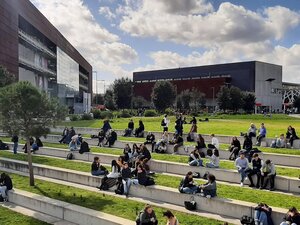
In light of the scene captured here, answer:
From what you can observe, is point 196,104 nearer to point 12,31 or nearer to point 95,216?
point 12,31

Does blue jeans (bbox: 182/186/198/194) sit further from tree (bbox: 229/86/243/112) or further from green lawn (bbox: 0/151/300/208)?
tree (bbox: 229/86/243/112)

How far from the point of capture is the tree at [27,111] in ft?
51.3

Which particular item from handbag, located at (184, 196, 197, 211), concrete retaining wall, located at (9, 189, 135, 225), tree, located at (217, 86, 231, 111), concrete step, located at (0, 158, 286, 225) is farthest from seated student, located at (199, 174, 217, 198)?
tree, located at (217, 86, 231, 111)

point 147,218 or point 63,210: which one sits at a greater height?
point 147,218

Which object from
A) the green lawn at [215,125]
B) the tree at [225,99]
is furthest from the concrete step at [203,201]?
→ the tree at [225,99]

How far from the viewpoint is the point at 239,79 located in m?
112

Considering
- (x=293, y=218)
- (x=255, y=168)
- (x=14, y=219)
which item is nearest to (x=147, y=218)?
(x=293, y=218)

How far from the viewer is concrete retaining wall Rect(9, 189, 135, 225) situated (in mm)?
12117

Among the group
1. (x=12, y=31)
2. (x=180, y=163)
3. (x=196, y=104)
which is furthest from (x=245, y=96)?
(x=180, y=163)

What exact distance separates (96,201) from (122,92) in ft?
211

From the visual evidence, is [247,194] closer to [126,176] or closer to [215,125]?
[126,176]

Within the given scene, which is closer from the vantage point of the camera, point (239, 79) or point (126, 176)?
point (126, 176)

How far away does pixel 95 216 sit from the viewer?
40.4ft

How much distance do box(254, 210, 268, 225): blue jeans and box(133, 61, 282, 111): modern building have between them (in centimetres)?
9801
